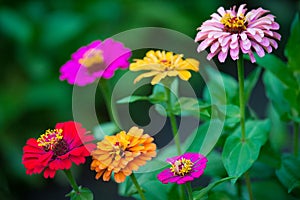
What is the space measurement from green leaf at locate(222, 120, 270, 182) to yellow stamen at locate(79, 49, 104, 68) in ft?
0.75

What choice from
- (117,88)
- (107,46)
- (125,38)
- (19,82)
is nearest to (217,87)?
(107,46)

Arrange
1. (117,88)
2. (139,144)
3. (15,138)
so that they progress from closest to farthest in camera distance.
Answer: (139,144)
(117,88)
(15,138)

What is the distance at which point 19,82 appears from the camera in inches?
63.3

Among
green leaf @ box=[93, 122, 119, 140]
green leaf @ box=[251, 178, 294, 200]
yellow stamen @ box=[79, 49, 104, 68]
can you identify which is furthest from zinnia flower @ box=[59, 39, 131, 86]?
green leaf @ box=[251, 178, 294, 200]

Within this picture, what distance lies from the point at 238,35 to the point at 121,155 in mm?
211

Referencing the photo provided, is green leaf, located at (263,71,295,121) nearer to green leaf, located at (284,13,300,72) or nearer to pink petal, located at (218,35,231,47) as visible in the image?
green leaf, located at (284,13,300,72)

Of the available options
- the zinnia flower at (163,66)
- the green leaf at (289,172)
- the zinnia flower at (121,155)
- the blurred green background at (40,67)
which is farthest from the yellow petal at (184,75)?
the blurred green background at (40,67)

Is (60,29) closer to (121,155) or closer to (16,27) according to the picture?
(16,27)

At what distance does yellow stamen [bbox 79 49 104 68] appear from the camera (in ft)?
2.51

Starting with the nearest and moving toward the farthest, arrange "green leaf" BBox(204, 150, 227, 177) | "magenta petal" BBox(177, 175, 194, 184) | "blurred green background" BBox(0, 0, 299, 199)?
"magenta petal" BBox(177, 175, 194, 184) → "green leaf" BBox(204, 150, 227, 177) → "blurred green background" BBox(0, 0, 299, 199)

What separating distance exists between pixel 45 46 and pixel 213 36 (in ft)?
Answer: 3.35

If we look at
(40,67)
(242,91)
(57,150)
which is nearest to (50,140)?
(57,150)

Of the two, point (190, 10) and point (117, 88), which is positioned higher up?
point (190, 10)

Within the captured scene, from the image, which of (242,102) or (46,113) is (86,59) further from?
(46,113)
